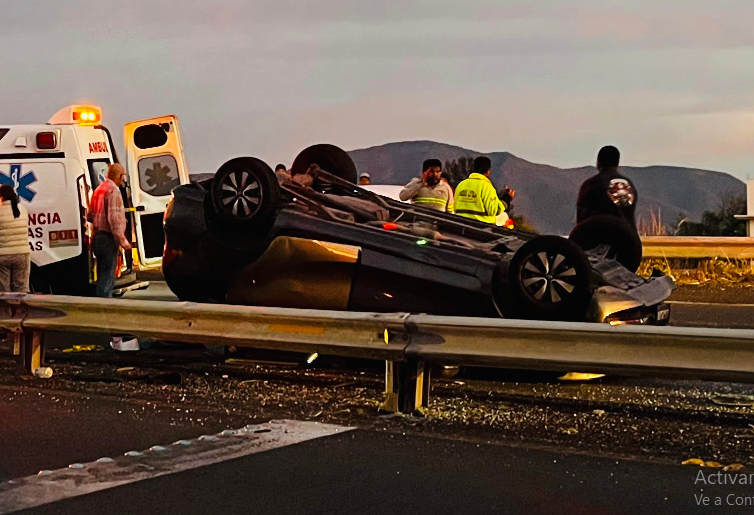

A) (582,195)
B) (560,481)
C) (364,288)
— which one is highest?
(582,195)

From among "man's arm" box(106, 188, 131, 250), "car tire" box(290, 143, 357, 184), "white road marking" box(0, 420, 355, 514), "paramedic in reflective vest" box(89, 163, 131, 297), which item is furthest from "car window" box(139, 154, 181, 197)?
"white road marking" box(0, 420, 355, 514)

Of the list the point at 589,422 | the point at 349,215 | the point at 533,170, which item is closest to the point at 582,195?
the point at 349,215

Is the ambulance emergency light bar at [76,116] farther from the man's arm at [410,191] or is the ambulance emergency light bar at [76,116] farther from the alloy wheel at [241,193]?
the alloy wheel at [241,193]

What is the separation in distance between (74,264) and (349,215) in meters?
5.01

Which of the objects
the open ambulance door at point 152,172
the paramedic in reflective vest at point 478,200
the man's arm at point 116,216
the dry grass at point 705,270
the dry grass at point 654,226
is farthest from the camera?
the dry grass at point 654,226

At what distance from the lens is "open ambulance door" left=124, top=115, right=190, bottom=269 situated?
1402 cm

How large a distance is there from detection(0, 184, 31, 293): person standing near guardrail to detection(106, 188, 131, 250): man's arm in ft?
2.75

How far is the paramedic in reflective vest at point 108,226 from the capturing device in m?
12.3

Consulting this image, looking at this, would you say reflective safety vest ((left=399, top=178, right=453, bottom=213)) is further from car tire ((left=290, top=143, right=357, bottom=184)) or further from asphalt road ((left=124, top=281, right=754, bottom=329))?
car tire ((left=290, top=143, right=357, bottom=184))

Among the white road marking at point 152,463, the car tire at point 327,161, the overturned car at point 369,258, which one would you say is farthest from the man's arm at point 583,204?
the white road marking at point 152,463

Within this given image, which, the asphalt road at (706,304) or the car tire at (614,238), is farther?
the asphalt road at (706,304)

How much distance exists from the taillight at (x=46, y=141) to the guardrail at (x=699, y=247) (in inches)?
307

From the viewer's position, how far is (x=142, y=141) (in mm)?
14141

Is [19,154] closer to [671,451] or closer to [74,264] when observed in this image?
[74,264]
